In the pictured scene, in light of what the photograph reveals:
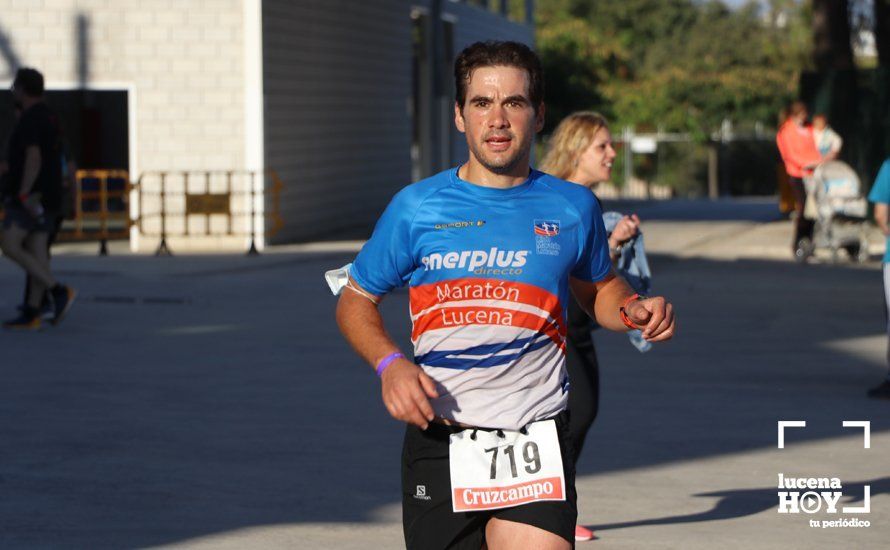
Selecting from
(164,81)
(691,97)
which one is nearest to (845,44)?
(164,81)

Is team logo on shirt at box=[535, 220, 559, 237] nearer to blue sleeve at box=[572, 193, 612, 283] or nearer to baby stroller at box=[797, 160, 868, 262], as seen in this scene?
blue sleeve at box=[572, 193, 612, 283]

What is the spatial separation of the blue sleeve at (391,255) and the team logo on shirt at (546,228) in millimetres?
345

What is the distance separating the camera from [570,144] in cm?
777

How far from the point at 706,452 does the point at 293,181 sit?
59.4 feet

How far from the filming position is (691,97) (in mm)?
60594

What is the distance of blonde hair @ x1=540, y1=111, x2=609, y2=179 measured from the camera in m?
7.75

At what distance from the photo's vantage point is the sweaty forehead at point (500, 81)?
4.72 meters

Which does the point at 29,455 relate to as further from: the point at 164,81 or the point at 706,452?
the point at 164,81

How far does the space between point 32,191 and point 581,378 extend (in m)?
8.30

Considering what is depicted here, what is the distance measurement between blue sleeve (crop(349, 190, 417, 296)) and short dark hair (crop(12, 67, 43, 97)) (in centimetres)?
1033

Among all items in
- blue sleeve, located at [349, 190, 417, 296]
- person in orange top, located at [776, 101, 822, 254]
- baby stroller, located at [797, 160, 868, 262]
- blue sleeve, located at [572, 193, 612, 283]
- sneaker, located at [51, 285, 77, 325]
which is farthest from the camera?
person in orange top, located at [776, 101, 822, 254]

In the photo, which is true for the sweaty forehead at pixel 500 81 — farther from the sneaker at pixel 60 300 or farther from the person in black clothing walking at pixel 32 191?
the sneaker at pixel 60 300

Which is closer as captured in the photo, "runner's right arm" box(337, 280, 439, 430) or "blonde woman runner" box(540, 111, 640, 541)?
"runner's right arm" box(337, 280, 439, 430)

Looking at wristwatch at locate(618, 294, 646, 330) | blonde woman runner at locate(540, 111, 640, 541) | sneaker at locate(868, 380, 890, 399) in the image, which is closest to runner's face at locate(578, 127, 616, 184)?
blonde woman runner at locate(540, 111, 640, 541)
